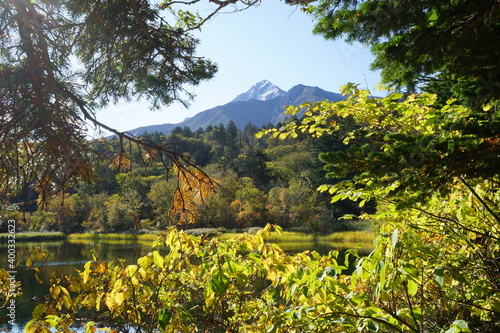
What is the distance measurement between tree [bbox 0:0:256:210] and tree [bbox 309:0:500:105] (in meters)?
0.88

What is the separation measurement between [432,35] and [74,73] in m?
2.50

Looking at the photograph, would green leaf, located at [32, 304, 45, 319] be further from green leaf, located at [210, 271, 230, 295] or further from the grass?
the grass

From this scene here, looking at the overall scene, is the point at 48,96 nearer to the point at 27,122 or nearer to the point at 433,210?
the point at 27,122

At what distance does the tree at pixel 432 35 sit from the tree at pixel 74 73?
88 centimetres

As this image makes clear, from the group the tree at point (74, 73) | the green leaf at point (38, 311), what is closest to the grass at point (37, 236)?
the tree at point (74, 73)

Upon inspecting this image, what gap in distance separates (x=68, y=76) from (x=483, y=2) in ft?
8.87

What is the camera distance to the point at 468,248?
2213mm

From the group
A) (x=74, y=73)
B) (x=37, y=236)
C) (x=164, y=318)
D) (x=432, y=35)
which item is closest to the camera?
(x=164, y=318)

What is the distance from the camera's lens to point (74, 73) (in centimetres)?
281

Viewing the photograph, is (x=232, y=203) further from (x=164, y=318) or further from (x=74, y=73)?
(x=164, y=318)

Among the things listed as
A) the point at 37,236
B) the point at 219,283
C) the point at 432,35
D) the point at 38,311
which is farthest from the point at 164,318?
the point at 37,236

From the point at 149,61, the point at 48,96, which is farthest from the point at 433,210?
the point at 48,96

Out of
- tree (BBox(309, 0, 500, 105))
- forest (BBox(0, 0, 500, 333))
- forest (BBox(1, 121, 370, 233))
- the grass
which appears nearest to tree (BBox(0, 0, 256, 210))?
forest (BBox(0, 0, 500, 333))

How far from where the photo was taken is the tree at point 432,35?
1.69 metres
